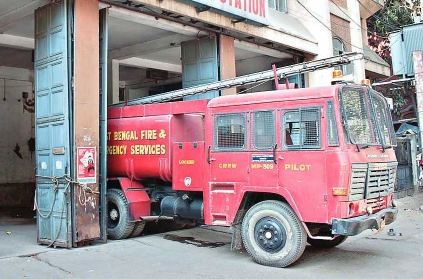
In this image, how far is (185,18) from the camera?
36.7 feet

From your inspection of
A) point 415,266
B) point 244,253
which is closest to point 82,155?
point 244,253

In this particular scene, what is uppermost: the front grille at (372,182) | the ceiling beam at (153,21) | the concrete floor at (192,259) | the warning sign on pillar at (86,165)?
the ceiling beam at (153,21)

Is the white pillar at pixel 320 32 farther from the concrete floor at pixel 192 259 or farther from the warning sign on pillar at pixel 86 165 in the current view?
the warning sign on pillar at pixel 86 165

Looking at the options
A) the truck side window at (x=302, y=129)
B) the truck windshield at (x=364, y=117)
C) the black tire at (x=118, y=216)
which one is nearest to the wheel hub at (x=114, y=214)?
the black tire at (x=118, y=216)

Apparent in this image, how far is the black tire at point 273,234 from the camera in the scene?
21.9 feet

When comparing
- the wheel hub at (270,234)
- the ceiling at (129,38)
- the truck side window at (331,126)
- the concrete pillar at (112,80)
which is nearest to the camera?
the truck side window at (331,126)

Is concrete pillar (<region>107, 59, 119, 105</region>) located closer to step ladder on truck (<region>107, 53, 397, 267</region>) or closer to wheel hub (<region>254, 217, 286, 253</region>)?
step ladder on truck (<region>107, 53, 397, 267</region>)

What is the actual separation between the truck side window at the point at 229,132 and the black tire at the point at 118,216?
2.81m

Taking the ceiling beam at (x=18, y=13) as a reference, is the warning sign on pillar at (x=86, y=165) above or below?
below

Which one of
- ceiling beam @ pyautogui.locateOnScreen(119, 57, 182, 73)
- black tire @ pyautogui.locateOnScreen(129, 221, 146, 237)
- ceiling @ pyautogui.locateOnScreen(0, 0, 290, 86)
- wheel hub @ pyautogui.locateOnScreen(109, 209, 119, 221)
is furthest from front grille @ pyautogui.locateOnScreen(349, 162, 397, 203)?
ceiling beam @ pyautogui.locateOnScreen(119, 57, 182, 73)

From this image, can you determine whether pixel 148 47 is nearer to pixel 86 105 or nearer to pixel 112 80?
pixel 112 80

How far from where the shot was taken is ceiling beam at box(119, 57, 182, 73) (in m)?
15.6

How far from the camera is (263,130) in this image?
714 centimetres

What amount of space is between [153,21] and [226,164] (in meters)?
5.00
